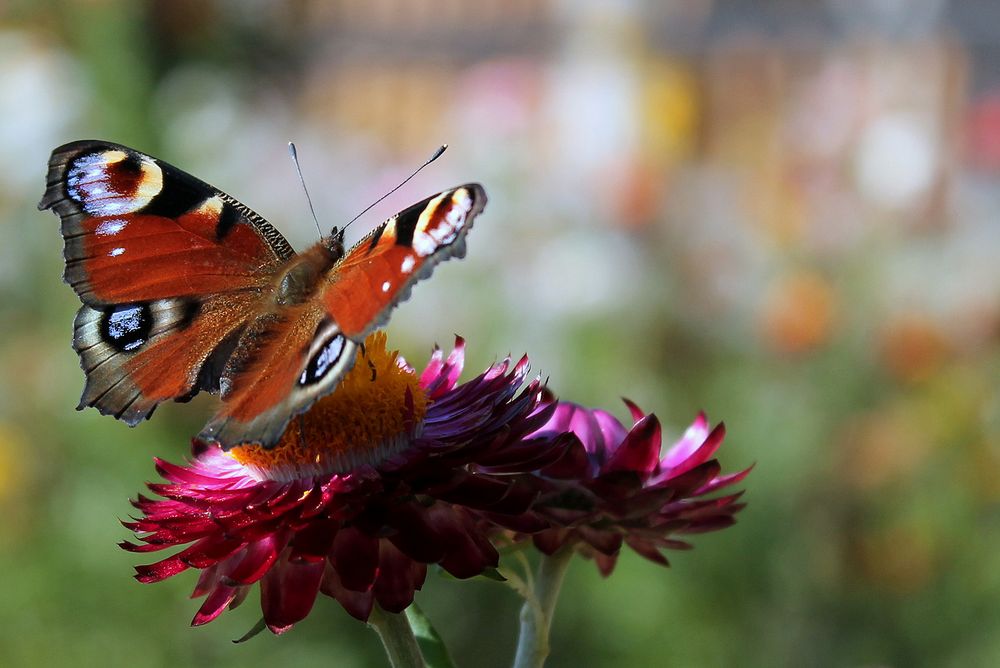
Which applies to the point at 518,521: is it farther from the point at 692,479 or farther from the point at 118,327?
the point at 118,327

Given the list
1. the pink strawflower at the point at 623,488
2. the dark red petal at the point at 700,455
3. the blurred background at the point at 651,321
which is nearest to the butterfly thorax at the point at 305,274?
the pink strawflower at the point at 623,488

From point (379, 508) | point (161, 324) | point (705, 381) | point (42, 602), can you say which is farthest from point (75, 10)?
point (379, 508)

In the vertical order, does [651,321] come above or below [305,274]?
below

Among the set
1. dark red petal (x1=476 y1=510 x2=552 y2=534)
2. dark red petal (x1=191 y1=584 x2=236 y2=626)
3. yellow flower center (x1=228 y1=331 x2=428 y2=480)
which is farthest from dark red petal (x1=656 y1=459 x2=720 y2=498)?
dark red petal (x1=191 y1=584 x2=236 y2=626)

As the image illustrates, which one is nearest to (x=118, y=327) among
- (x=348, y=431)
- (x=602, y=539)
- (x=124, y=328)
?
(x=124, y=328)

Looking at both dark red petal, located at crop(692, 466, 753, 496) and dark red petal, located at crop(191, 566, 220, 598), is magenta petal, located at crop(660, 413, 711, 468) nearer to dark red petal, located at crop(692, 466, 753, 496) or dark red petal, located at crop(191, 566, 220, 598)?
dark red petal, located at crop(692, 466, 753, 496)

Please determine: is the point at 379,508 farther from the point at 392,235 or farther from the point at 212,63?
the point at 212,63
